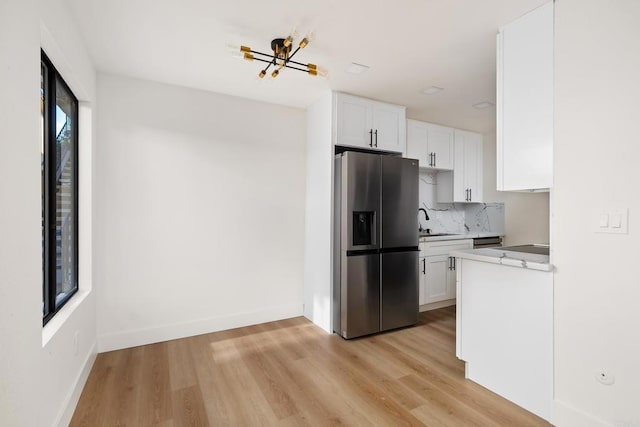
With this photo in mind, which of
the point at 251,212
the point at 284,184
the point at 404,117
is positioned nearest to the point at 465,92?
the point at 404,117

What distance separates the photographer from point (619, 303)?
5.33 feet

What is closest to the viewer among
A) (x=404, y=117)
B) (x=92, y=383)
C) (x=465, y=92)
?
(x=92, y=383)

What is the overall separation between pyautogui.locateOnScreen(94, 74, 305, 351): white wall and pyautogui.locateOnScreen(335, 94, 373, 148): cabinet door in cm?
68

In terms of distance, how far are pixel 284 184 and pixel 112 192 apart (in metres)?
1.72

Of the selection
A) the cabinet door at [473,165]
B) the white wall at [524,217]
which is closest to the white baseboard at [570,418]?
the cabinet door at [473,165]

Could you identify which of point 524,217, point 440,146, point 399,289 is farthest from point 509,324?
point 524,217

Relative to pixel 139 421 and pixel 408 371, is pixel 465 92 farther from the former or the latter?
pixel 139 421

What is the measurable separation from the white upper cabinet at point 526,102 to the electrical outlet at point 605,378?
41.5 inches

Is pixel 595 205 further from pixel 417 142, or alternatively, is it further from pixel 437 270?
pixel 417 142

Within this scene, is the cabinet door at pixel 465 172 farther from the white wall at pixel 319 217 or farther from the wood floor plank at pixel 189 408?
the wood floor plank at pixel 189 408

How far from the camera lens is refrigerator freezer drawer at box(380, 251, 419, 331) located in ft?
11.0

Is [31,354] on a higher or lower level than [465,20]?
lower

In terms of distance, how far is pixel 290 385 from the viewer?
234cm

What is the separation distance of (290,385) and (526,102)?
253 centimetres
